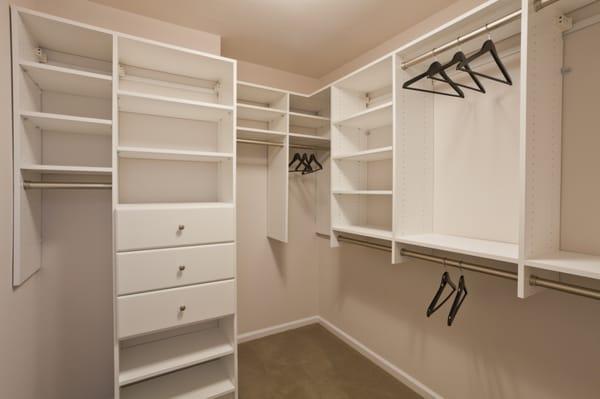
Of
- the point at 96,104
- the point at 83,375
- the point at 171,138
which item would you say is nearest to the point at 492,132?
the point at 171,138

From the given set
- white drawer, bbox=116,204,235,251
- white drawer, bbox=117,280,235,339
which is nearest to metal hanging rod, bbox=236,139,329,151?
white drawer, bbox=116,204,235,251

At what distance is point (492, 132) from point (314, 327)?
2492mm

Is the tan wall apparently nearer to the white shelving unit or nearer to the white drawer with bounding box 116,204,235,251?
the white drawer with bounding box 116,204,235,251

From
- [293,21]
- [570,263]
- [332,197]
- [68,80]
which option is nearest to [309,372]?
[332,197]

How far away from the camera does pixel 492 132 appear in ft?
5.19

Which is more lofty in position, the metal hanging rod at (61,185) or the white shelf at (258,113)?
the white shelf at (258,113)

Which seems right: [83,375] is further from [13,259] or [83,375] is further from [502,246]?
[502,246]

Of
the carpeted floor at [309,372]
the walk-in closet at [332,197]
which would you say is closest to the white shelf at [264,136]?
the walk-in closet at [332,197]

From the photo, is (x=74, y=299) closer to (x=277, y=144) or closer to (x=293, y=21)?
(x=277, y=144)

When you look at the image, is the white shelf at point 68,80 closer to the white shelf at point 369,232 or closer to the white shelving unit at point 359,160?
the white shelving unit at point 359,160

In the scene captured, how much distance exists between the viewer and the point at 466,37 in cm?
138

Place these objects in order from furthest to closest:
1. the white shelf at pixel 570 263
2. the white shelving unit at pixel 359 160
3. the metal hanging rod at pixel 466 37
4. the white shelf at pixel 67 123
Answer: the white shelving unit at pixel 359 160 → the white shelf at pixel 67 123 → the metal hanging rod at pixel 466 37 → the white shelf at pixel 570 263

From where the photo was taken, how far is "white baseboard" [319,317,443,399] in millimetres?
1960

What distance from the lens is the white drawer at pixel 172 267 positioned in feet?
5.08
